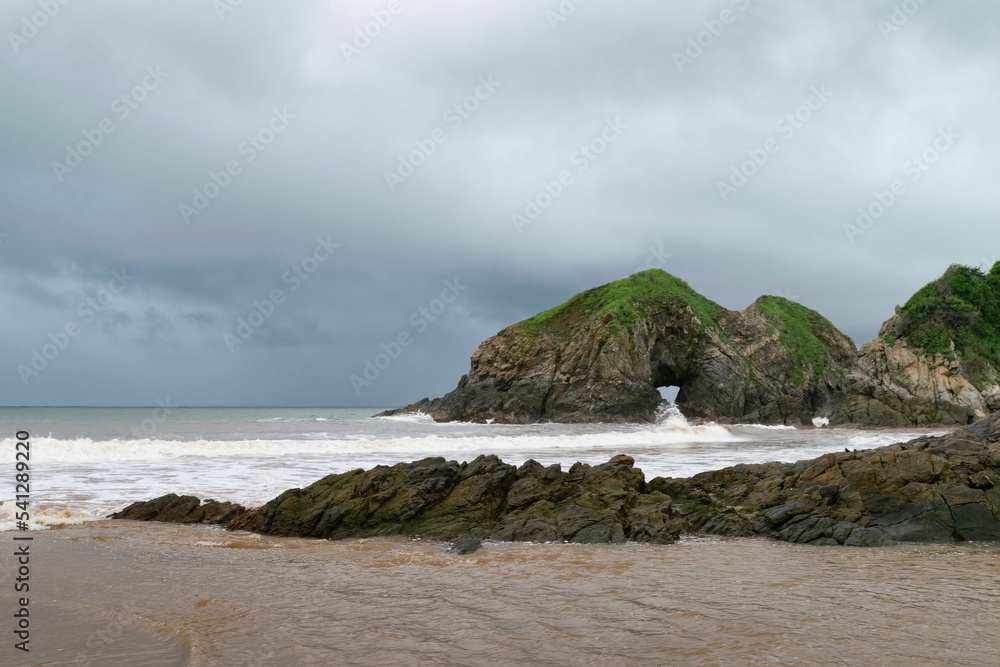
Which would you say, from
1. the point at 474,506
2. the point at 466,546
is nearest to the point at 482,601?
Answer: the point at 466,546

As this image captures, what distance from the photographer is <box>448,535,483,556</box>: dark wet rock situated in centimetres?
962

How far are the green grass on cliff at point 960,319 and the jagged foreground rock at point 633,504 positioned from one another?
2023 inches

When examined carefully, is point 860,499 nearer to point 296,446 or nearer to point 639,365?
point 296,446

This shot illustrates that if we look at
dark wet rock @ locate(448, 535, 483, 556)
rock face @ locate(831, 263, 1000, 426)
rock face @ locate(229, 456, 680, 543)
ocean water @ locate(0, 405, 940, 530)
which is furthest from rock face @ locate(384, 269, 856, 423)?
dark wet rock @ locate(448, 535, 483, 556)

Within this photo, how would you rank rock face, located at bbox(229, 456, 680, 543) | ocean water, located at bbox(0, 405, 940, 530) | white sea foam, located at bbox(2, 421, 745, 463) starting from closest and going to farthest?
rock face, located at bbox(229, 456, 680, 543) < ocean water, located at bbox(0, 405, 940, 530) < white sea foam, located at bbox(2, 421, 745, 463)

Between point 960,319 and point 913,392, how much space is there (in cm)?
982

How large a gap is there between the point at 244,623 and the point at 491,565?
3.57m

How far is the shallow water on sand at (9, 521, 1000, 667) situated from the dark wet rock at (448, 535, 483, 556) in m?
0.26

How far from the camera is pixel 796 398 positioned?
7231cm

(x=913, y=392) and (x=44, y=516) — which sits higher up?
(x=913, y=392)

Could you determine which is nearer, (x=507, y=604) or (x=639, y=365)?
(x=507, y=604)

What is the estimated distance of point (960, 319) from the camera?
56.9 meters

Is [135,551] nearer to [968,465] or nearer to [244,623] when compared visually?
[244,623]

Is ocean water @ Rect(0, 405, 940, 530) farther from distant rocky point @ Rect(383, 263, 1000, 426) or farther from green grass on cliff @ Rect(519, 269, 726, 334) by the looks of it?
green grass on cliff @ Rect(519, 269, 726, 334)
